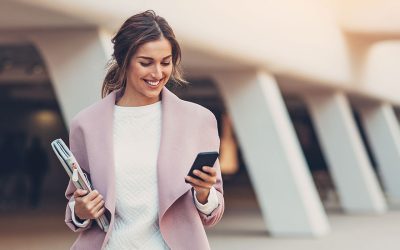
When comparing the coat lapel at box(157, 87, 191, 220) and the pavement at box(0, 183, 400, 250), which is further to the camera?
the pavement at box(0, 183, 400, 250)

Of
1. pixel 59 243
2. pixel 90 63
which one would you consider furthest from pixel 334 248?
pixel 90 63

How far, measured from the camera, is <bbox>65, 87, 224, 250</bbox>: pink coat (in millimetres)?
2604

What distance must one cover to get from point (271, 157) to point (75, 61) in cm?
579

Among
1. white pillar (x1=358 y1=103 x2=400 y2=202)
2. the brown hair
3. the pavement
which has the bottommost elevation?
white pillar (x1=358 y1=103 x2=400 y2=202)

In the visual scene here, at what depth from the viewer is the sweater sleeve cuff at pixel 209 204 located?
2617 millimetres

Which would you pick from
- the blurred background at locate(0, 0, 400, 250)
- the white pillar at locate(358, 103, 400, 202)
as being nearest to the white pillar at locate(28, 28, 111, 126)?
the blurred background at locate(0, 0, 400, 250)

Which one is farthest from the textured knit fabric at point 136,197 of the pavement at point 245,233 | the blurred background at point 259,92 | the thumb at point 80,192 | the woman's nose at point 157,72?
the pavement at point 245,233

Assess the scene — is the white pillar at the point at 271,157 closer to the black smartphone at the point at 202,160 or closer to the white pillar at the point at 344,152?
the white pillar at the point at 344,152

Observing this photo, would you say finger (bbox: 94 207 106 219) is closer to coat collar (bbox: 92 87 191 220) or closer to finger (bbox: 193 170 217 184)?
coat collar (bbox: 92 87 191 220)

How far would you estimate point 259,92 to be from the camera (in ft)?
47.8

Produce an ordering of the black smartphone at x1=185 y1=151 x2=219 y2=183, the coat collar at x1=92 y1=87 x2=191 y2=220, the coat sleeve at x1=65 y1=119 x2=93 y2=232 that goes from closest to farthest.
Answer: the black smartphone at x1=185 y1=151 x2=219 y2=183
the coat collar at x1=92 y1=87 x2=191 y2=220
the coat sleeve at x1=65 y1=119 x2=93 y2=232

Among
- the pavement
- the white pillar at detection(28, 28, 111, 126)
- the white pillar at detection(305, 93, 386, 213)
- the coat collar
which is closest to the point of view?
the coat collar

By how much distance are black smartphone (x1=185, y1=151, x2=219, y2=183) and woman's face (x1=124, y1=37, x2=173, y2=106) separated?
33cm

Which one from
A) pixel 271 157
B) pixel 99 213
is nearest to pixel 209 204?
pixel 99 213
